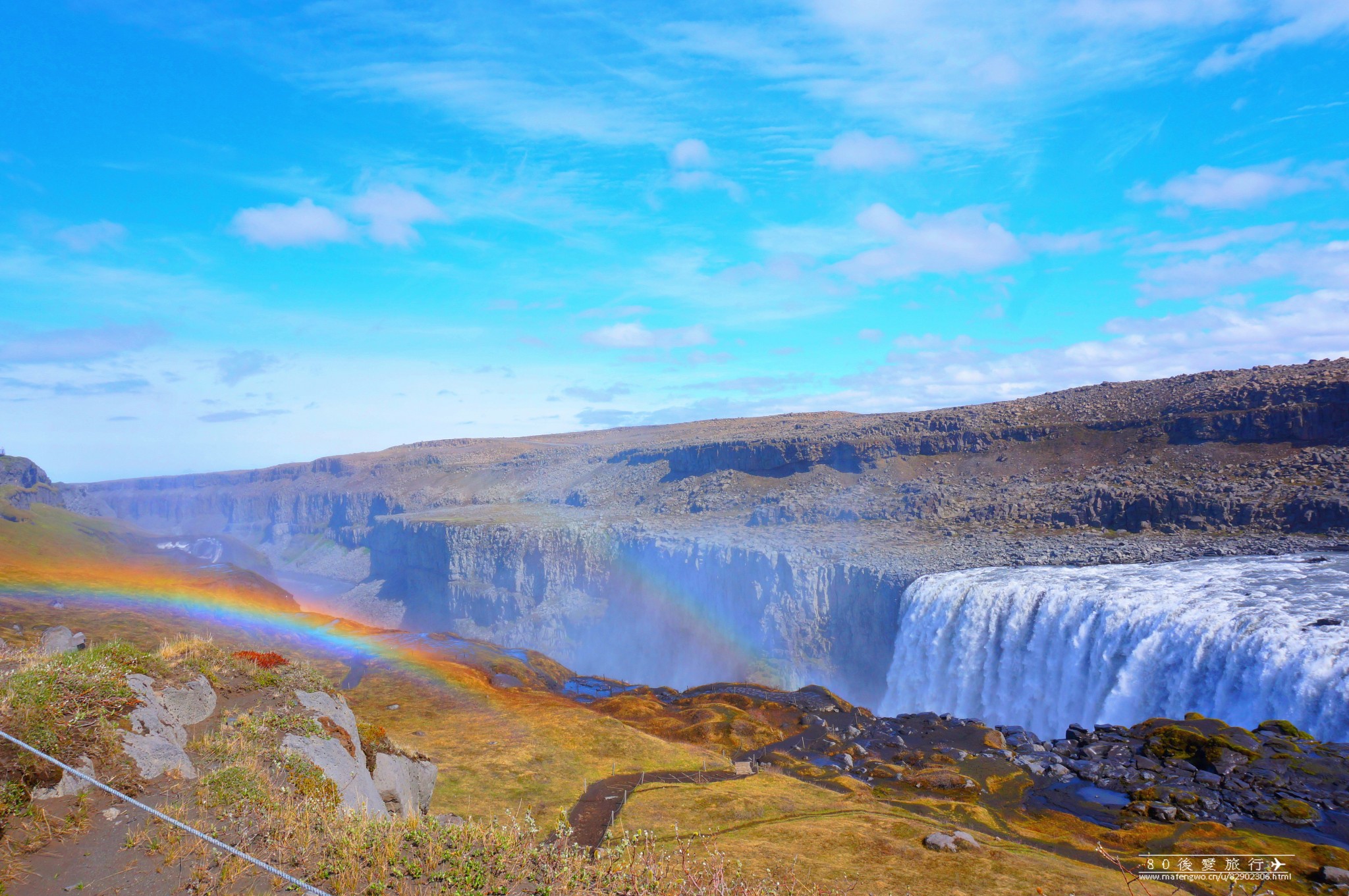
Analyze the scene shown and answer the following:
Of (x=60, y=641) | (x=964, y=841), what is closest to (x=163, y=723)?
(x=60, y=641)

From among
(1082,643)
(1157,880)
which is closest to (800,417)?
(1082,643)

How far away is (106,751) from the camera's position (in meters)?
10.7

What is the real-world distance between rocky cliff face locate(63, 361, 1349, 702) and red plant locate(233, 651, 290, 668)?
38271 millimetres

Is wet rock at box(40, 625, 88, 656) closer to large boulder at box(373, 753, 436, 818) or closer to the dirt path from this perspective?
large boulder at box(373, 753, 436, 818)

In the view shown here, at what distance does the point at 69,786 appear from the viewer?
9.58 meters

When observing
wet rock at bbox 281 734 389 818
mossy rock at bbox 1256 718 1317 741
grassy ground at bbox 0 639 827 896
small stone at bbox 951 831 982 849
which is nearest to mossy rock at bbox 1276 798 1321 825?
mossy rock at bbox 1256 718 1317 741

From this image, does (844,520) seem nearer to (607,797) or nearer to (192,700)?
(607,797)

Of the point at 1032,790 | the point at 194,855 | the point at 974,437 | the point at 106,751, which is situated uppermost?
the point at 974,437

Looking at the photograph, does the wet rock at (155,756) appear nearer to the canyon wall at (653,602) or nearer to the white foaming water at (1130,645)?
the white foaming water at (1130,645)

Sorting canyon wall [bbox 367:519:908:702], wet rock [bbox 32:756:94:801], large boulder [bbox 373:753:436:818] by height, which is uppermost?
wet rock [bbox 32:756:94:801]

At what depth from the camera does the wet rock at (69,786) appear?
30.2ft

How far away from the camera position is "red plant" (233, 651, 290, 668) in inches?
705

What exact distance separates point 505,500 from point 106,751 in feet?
340

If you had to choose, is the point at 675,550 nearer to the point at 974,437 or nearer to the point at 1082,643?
the point at 974,437
